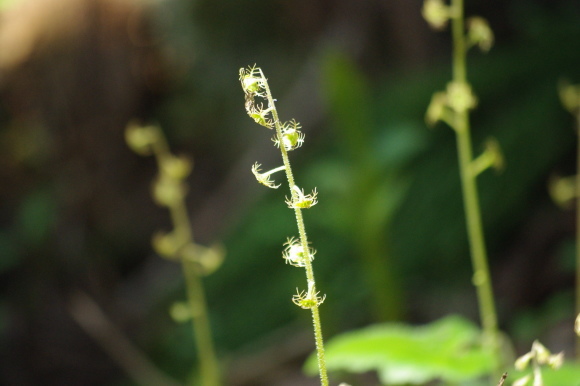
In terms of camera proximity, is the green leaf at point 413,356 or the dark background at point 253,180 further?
the dark background at point 253,180

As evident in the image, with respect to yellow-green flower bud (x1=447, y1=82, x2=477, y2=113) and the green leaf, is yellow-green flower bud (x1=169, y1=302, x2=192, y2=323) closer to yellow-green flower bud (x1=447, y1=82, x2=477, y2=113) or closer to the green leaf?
the green leaf

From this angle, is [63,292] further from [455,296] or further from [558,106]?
[558,106]

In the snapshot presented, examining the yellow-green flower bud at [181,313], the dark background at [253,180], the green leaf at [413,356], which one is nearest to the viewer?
the green leaf at [413,356]

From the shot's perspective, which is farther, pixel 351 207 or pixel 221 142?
pixel 221 142

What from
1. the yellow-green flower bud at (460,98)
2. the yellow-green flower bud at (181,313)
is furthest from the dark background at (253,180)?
the yellow-green flower bud at (460,98)

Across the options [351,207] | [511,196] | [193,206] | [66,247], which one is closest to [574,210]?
[511,196]

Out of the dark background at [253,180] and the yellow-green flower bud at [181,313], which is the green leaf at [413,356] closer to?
the yellow-green flower bud at [181,313]
